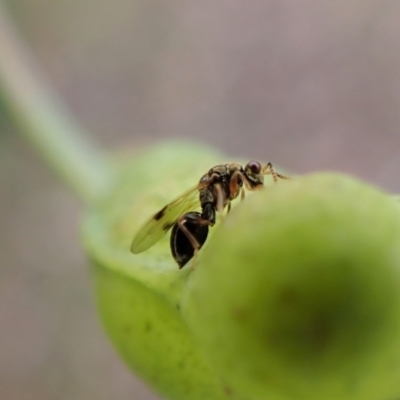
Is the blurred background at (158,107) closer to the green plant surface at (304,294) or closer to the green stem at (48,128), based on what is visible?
the green stem at (48,128)

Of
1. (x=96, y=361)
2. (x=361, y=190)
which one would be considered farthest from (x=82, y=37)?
(x=361, y=190)

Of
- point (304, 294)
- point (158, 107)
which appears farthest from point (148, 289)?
point (158, 107)

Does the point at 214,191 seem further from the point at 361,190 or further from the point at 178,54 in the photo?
the point at 178,54

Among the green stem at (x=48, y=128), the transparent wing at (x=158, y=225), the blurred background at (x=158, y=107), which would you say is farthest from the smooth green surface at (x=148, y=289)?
the blurred background at (x=158, y=107)

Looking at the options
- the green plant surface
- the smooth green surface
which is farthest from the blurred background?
the green plant surface

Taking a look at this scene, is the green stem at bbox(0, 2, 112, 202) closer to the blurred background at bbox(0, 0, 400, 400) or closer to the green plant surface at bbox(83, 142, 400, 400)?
the blurred background at bbox(0, 0, 400, 400)
